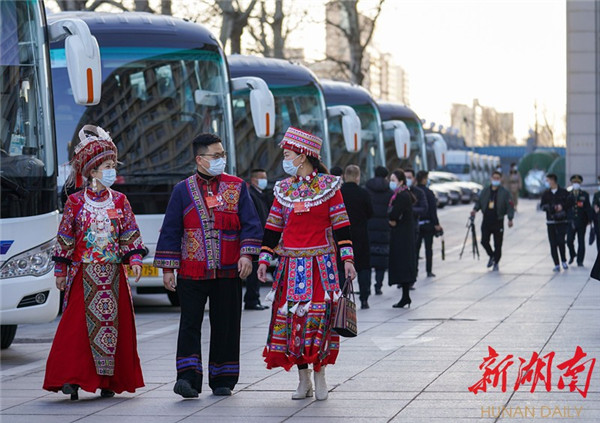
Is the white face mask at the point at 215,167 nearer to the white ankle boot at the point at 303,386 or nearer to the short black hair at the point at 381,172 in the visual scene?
Result: the white ankle boot at the point at 303,386

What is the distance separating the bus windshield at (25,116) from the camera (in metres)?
11.2

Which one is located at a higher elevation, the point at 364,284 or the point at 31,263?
the point at 31,263

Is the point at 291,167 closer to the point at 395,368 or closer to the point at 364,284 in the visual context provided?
the point at 395,368

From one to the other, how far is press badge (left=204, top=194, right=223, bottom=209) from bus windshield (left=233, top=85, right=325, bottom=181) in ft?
36.0

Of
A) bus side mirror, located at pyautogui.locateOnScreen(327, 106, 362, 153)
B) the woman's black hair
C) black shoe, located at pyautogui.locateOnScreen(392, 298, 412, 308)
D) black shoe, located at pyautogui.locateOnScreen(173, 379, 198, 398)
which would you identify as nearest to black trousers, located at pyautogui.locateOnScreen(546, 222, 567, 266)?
bus side mirror, located at pyautogui.locateOnScreen(327, 106, 362, 153)

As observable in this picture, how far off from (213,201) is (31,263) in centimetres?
291

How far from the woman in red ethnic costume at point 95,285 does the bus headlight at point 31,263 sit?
2083 millimetres

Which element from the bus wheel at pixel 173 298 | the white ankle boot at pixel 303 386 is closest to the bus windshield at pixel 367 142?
the bus wheel at pixel 173 298

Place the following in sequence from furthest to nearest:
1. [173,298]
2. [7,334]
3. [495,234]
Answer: [495,234] < [173,298] < [7,334]

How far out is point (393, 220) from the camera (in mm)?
16438

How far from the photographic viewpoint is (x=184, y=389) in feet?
28.0

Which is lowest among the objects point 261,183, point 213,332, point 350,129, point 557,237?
point 557,237

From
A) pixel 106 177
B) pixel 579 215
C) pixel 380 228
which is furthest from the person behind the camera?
pixel 579 215

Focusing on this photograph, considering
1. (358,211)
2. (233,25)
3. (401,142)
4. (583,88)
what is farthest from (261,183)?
(583,88)
